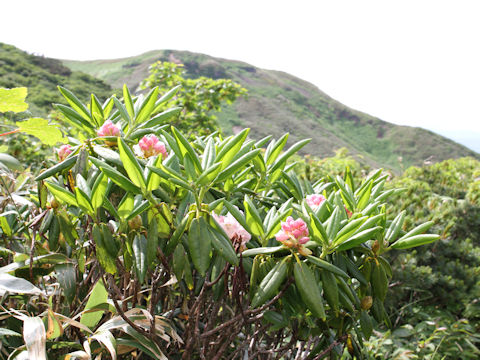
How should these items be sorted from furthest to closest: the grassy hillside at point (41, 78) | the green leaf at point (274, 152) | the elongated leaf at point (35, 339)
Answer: the grassy hillside at point (41, 78)
the green leaf at point (274, 152)
the elongated leaf at point (35, 339)

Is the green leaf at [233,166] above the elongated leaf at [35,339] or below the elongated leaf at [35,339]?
above

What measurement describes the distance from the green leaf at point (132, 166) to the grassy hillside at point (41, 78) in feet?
57.3

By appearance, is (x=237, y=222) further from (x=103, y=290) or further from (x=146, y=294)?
(x=146, y=294)

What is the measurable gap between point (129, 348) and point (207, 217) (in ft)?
1.65

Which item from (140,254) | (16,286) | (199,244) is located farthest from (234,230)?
(16,286)

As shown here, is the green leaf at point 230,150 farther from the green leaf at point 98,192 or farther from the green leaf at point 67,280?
the green leaf at point 67,280

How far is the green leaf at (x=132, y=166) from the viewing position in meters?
0.94

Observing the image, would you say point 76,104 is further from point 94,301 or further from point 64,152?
point 94,301

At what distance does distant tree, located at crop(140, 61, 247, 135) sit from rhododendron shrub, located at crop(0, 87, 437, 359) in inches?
189

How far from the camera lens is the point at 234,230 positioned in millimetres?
1090

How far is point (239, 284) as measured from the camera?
1.10 m

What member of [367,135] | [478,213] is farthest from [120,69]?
[478,213]

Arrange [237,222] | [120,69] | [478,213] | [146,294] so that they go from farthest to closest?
[120,69]
[478,213]
[146,294]
[237,222]

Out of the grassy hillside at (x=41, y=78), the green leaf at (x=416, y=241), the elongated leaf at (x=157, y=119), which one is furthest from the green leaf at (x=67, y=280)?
the grassy hillside at (x=41, y=78)
